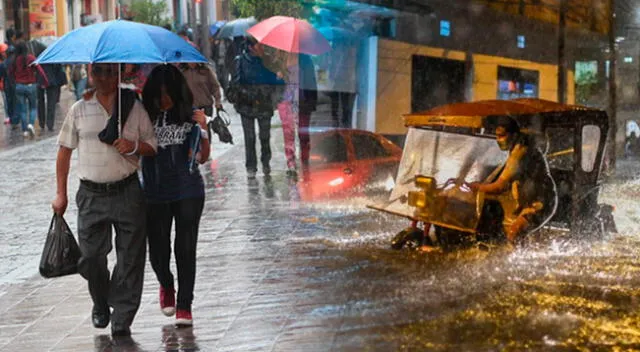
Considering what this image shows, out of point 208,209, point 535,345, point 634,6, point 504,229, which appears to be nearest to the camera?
point 535,345

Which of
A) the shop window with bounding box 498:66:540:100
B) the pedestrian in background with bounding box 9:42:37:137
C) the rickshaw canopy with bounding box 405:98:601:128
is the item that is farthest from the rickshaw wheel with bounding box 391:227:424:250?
the pedestrian in background with bounding box 9:42:37:137

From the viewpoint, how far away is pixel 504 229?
398 inches

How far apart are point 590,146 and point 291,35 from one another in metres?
4.61

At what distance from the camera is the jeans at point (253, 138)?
14.7 m

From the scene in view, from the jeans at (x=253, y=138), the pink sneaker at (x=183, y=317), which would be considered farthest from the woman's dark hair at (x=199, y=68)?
the pink sneaker at (x=183, y=317)

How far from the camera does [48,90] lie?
21.9 metres

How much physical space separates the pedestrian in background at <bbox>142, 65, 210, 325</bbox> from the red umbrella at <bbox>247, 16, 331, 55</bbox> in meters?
7.16

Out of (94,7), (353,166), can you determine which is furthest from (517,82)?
(94,7)

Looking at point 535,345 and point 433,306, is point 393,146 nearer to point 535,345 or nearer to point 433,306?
point 433,306

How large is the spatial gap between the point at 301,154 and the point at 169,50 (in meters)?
8.48

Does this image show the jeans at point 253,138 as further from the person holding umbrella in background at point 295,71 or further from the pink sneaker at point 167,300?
the pink sneaker at point 167,300

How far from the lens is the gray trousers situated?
6.83 m

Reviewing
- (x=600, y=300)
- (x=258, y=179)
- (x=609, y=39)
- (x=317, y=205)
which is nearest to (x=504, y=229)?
(x=600, y=300)

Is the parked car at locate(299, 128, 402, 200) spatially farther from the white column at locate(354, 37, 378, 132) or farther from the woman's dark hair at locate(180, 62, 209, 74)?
the woman's dark hair at locate(180, 62, 209, 74)
